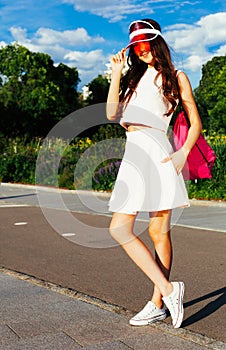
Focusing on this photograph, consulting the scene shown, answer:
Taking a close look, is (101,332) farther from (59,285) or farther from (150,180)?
(59,285)

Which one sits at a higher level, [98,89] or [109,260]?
→ [98,89]

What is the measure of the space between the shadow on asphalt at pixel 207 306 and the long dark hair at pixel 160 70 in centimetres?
158

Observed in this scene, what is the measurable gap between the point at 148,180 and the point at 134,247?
47 cm

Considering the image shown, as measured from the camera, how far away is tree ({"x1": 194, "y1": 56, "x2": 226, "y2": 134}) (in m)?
55.8

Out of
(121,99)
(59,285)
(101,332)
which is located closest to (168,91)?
(121,99)

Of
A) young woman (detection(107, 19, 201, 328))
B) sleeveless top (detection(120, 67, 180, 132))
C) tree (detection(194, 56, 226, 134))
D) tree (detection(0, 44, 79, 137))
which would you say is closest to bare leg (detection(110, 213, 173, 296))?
young woman (detection(107, 19, 201, 328))

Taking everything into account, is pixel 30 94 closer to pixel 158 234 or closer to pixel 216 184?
pixel 216 184

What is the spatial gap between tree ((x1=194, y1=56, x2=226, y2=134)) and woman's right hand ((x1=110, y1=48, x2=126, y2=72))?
32.7m

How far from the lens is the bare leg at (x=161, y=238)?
14.2 ft

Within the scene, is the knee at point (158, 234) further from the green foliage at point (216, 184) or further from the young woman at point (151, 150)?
the green foliage at point (216, 184)

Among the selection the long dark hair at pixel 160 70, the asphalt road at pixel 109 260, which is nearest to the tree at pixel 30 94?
the asphalt road at pixel 109 260

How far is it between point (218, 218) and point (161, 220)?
24.5 ft

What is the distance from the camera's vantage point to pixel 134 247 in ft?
14.0

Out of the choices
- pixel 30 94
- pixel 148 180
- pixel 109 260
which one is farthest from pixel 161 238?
pixel 30 94
